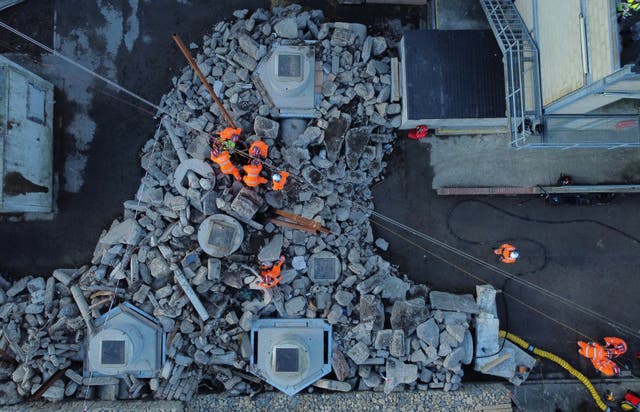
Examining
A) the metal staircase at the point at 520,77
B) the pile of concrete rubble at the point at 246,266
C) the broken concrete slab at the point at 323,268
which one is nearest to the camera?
the metal staircase at the point at 520,77

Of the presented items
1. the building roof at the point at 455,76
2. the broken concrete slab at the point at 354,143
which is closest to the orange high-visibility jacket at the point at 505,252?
the building roof at the point at 455,76

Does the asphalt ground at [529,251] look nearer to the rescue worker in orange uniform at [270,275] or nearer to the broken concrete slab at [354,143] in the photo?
the broken concrete slab at [354,143]

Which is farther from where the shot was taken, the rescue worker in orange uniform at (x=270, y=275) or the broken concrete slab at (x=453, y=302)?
the broken concrete slab at (x=453, y=302)

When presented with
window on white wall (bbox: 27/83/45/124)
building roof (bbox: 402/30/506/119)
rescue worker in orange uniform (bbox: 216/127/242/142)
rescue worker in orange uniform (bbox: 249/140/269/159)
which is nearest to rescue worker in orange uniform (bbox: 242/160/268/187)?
rescue worker in orange uniform (bbox: 249/140/269/159)

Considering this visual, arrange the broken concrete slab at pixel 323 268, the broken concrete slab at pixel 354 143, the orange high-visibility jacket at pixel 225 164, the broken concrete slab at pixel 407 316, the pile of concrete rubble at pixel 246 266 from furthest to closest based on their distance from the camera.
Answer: the broken concrete slab at pixel 354 143 < the broken concrete slab at pixel 323 268 < the broken concrete slab at pixel 407 316 < the pile of concrete rubble at pixel 246 266 < the orange high-visibility jacket at pixel 225 164

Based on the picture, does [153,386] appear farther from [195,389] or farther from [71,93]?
[71,93]

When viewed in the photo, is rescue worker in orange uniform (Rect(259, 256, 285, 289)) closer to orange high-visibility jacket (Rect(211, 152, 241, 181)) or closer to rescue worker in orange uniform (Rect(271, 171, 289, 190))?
rescue worker in orange uniform (Rect(271, 171, 289, 190))

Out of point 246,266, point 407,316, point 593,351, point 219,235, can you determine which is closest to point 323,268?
point 246,266
